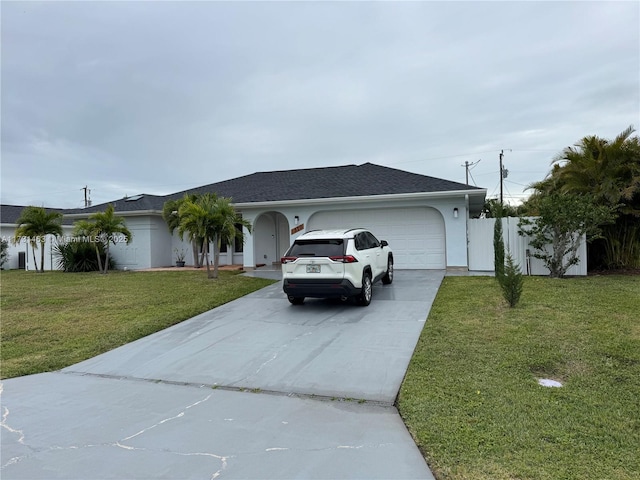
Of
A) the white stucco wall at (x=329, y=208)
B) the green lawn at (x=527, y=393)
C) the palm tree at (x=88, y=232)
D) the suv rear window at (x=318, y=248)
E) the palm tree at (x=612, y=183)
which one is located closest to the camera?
the green lawn at (x=527, y=393)

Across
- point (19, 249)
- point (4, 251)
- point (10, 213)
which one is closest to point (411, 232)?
point (19, 249)

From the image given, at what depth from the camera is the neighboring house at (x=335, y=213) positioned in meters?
14.1

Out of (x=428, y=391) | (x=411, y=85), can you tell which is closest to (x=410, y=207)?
(x=411, y=85)

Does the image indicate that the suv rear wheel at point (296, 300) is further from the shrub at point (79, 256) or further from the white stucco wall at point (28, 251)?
the white stucco wall at point (28, 251)

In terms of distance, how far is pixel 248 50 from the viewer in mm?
12344

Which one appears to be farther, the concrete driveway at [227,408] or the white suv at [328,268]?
the white suv at [328,268]

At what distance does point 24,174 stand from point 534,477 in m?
28.3

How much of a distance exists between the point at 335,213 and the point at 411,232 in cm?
309

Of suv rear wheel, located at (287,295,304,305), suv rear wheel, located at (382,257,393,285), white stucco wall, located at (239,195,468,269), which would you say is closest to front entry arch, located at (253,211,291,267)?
white stucco wall, located at (239,195,468,269)

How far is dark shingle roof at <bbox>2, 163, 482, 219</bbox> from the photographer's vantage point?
1470cm

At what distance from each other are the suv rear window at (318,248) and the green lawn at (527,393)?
2.35 meters

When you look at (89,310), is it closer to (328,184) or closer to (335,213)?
(335,213)

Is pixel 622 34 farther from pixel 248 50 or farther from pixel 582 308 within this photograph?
pixel 248 50

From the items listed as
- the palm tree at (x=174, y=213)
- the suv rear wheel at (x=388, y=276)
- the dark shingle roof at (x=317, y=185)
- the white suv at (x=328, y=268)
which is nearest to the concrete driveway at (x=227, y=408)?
the white suv at (x=328, y=268)
